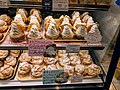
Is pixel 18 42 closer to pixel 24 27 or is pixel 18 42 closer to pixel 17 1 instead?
pixel 24 27

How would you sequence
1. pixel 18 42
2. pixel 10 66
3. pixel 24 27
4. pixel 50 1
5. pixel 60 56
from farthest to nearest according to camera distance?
pixel 60 56
pixel 10 66
pixel 24 27
pixel 18 42
pixel 50 1

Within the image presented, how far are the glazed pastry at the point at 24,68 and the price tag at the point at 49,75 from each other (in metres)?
0.19

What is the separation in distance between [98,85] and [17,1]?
3.11ft

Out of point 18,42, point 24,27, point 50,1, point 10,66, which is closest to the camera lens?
point 50,1

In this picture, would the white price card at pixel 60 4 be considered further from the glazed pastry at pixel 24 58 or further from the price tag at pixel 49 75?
the glazed pastry at pixel 24 58

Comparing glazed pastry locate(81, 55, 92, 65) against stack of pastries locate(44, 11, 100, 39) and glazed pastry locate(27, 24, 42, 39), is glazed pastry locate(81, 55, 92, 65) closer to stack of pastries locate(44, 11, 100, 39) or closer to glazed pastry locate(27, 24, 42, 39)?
stack of pastries locate(44, 11, 100, 39)

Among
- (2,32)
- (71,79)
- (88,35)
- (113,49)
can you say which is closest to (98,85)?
(71,79)

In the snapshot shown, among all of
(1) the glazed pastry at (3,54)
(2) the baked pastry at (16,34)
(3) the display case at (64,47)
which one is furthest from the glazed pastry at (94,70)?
(1) the glazed pastry at (3,54)

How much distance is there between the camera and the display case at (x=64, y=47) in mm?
1463

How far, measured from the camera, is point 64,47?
4.82 ft

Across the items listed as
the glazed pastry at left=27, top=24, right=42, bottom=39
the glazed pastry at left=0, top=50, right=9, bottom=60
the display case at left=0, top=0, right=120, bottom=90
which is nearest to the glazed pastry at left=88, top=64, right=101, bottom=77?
the display case at left=0, top=0, right=120, bottom=90

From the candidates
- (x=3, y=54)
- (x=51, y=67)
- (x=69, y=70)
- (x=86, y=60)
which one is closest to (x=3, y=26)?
(x=3, y=54)

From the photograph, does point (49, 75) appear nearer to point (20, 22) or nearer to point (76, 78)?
point (76, 78)

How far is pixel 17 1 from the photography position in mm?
1373
